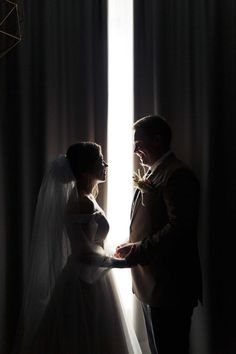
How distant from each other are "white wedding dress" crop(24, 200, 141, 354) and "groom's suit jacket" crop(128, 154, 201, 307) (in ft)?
0.59

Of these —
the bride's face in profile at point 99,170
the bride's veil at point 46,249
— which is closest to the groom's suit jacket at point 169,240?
the bride's face in profile at point 99,170

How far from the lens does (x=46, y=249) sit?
172 cm

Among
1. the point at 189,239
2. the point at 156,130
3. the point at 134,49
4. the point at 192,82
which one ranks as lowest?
the point at 189,239

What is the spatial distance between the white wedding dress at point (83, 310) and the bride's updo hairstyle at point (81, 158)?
9.8 inches

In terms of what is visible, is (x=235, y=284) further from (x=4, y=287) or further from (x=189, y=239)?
(x=4, y=287)

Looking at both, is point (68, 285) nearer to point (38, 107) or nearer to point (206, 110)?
point (38, 107)

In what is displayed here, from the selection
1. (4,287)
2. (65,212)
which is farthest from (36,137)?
(4,287)

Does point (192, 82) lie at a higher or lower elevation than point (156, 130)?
higher

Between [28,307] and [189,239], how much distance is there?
83 centimetres

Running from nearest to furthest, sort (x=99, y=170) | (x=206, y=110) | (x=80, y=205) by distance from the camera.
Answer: (x=80, y=205) < (x=99, y=170) < (x=206, y=110)

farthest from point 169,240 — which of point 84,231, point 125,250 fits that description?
point 84,231

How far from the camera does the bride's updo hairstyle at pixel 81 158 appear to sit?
1.86m

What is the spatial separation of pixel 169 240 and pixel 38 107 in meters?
1.25

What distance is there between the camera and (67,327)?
5.42 ft
